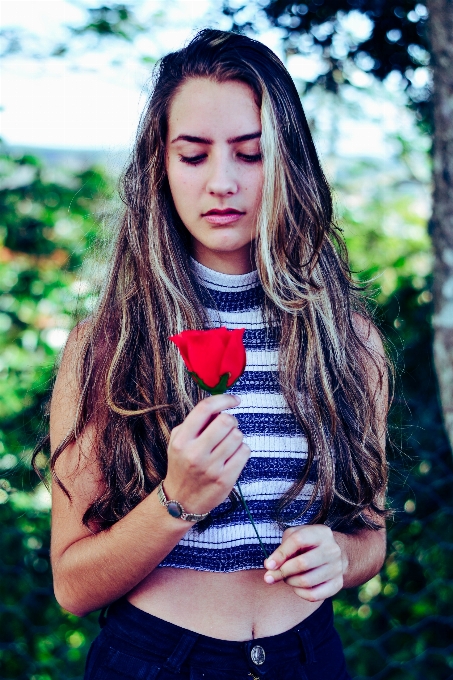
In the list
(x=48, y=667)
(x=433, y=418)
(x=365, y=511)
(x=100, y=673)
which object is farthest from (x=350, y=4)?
(x=48, y=667)

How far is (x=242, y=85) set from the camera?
145 cm

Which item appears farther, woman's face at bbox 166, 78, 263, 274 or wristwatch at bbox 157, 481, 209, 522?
woman's face at bbox 166, 78, 263, 274

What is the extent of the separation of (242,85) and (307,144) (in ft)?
0.64

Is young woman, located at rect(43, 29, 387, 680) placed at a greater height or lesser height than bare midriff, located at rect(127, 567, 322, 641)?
greater

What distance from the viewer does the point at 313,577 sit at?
1214 mm

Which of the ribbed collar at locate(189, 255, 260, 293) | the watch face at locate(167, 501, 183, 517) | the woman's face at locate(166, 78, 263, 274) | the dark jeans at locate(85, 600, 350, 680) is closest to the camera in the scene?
the watch face at locate(167, 501, 183, 517)

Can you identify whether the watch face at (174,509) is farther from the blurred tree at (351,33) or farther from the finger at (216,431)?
the blurred tree at (351,33)

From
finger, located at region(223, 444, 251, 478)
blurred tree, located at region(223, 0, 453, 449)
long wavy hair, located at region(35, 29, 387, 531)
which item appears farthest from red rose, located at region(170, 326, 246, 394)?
blurred tree, located at region(223, 0, 453, 449)

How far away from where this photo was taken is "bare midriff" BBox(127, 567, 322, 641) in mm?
1329

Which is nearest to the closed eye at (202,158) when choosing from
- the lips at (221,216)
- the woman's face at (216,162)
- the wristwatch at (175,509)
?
the woman's face at (216,162)

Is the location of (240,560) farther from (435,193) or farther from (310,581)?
(435,193)

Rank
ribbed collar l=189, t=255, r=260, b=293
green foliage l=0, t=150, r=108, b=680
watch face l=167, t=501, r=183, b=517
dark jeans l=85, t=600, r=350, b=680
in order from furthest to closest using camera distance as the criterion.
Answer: green foliage l=0, t=150, r=108, b=680, ribbed collar l=189, t=255, r=260, b=293, dark jeans l=85, t=600, r=350, b=680, watch face l=167, t=501, r=183, b=517

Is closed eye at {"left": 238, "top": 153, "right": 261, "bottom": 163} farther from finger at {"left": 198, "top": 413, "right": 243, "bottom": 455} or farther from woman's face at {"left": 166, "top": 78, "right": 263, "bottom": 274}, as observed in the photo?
finger at {"left": 198, "top": 413, "right": 243, "bottom": 455}

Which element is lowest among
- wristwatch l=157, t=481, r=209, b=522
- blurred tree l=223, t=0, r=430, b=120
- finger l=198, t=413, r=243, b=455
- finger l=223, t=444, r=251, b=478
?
wristwatch l=157, t=481, r=209, b=522
